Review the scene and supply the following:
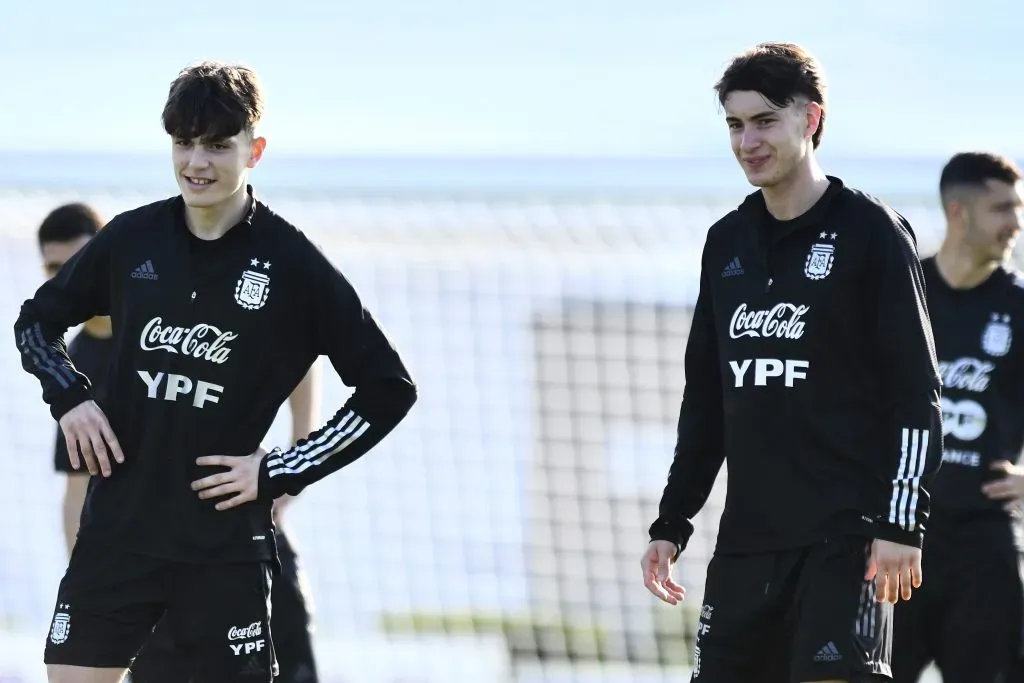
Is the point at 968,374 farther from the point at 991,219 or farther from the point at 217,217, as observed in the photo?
the point at 217,217

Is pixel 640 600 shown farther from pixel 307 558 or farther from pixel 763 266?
pixel 763 266

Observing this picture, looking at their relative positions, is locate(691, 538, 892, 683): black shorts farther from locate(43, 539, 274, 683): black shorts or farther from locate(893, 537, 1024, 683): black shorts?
locate(893, 537, 1024, 683): black shorts

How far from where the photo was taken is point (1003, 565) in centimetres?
561

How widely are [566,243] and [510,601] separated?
82.9 inches

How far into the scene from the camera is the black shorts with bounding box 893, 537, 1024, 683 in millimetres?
5590

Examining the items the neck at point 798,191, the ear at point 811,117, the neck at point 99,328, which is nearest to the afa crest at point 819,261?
the neck at point 798,191

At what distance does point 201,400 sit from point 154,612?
1.86 ft

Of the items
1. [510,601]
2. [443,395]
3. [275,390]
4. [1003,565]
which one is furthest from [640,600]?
[275,390]

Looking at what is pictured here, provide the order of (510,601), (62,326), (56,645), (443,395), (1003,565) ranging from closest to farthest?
(56,645) → (62,326) → (1003,565) → (510,601) → (443,395)

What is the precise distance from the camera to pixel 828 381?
4.24 metres

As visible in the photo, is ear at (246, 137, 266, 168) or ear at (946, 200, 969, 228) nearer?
ear at (246, 137, 266, 168)

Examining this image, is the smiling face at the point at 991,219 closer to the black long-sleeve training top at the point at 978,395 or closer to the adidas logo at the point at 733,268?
the black long-sleeve training top at the point at 978,395

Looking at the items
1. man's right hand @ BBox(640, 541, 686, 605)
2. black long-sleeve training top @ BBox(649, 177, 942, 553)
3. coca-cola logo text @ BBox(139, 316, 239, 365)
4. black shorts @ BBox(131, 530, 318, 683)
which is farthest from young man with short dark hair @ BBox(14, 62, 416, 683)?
black shorts @ BBox(131, 530, 318, 683)

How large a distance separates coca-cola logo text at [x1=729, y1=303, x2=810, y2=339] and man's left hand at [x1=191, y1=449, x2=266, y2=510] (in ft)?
4.29
